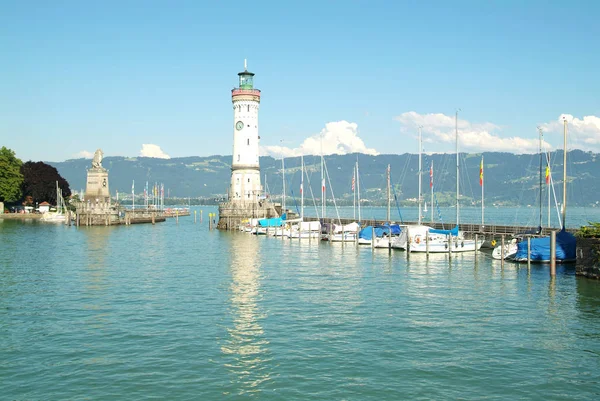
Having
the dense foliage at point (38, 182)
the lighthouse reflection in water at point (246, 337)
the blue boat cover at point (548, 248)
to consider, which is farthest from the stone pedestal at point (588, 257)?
the dense foliage at point (38, 182)

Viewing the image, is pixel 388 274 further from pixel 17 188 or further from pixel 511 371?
pixel 17 188

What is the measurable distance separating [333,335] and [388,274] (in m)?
19.2

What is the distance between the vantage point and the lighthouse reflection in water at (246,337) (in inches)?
782

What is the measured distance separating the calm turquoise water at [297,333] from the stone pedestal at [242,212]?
5061cm

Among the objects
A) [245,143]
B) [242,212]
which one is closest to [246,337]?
[242,212]

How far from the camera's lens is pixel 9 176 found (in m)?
125

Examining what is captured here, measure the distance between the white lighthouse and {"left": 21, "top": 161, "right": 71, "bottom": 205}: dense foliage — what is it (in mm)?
59265

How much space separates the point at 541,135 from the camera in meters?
62.7

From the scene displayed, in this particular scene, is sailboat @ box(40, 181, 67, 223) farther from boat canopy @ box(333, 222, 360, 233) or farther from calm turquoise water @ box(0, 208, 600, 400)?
calm turquoise water @ box(0, 208, 600, 400)

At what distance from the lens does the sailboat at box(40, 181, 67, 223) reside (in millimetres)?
122438

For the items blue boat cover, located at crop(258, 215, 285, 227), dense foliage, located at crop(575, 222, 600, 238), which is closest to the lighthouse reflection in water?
dense foliage, located at crop(575, 222, 600, 238)

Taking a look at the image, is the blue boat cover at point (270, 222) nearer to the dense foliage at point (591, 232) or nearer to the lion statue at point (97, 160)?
the lion statue at point (97, 160)

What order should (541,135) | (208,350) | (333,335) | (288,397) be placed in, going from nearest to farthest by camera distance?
(288,397)
(208,350)
(333,335)
(541,135)

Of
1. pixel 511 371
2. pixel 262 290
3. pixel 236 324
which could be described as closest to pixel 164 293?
pixel 262 290
